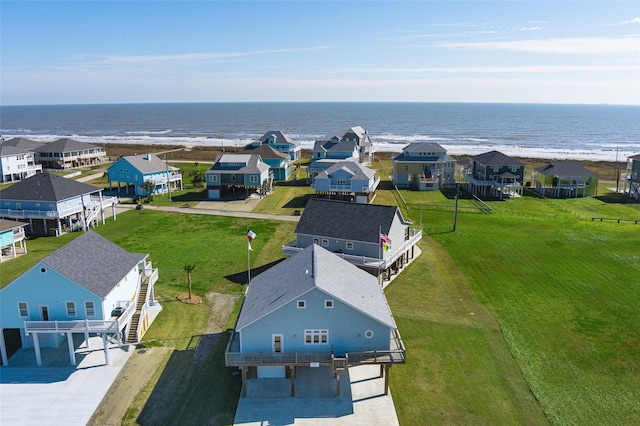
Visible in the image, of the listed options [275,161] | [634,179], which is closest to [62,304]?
[275,161]

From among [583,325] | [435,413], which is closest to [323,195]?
[583,325]

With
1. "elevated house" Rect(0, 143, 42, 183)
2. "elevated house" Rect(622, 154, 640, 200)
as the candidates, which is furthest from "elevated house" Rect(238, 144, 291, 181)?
"elevated house" Rect(622, 154, 640, 200)

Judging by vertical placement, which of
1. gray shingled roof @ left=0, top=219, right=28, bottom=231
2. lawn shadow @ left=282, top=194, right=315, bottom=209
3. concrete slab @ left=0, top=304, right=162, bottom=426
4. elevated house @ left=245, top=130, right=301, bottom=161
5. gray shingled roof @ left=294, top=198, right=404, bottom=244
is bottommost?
concrete slab @ left=0, top=304, right=162, bottom=426

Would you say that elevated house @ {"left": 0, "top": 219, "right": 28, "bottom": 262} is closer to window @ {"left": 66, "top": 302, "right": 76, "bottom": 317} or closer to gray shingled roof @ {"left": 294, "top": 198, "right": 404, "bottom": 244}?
window @ {"left": 66, "top": 302, "right": 76, "bottom": 317}

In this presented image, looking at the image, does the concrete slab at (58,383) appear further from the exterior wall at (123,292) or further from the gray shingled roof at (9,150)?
the gray shingled roof at (9,150)

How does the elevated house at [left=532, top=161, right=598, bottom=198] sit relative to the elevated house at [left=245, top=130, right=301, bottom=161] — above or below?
below

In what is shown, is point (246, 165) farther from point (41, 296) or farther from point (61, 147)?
point (41, 296)

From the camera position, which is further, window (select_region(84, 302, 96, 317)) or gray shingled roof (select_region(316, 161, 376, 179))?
gray shingled roof (select_region(316, 161, 376, 179))
